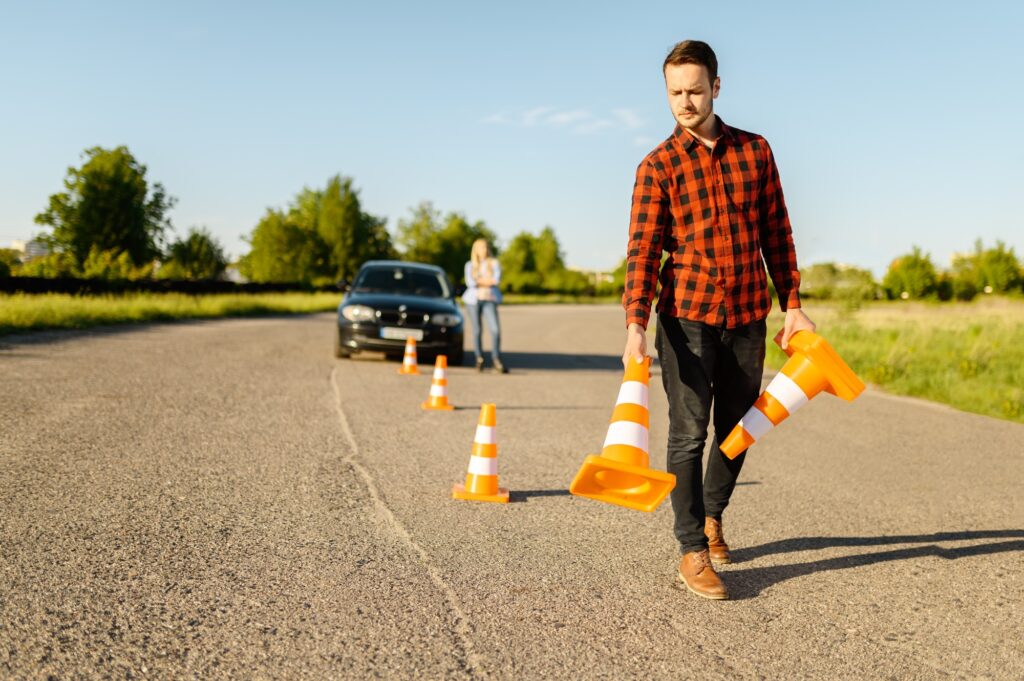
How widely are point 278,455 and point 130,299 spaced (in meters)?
21.3

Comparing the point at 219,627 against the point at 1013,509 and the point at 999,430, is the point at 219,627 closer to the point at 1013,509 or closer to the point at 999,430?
the point at 1013,509

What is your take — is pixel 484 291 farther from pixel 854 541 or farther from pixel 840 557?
pixel 840 557

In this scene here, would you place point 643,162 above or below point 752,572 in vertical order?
above

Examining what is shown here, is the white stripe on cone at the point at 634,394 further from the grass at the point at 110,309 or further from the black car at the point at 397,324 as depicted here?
the grass at the point at 110,309

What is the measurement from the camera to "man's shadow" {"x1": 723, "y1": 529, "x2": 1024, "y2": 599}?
12.3ft

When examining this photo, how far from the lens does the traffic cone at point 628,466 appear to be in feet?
10.2

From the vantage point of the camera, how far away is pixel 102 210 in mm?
46062

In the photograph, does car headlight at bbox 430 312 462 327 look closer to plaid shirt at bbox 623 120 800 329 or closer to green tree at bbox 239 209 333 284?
plaid shirt at bbox 623 120 800 329

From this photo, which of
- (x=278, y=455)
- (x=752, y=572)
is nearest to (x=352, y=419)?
(x=278, y=455)

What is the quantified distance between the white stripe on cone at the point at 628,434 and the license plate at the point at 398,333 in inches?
374

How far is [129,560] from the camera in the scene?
3643mm

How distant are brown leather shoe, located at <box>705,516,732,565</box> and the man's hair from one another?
187cm

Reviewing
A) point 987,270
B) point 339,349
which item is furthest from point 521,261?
point 339,349

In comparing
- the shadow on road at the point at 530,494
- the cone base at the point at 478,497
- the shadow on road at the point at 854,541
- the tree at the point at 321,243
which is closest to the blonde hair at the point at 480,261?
the shadow on road at the point at 530,494
